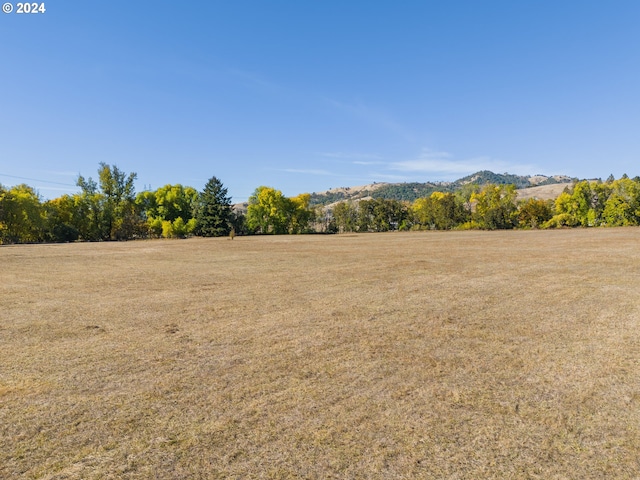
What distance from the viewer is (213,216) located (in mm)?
82875

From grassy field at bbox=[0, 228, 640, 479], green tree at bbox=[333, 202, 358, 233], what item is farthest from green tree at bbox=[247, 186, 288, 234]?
grassy field at bbox=[0, 228, 640, 479]

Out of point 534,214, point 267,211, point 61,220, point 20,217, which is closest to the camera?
point 20,217

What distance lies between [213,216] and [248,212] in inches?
479

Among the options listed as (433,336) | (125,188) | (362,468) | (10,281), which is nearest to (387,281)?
(433,336)

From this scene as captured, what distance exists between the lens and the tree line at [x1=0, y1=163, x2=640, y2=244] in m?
68.2

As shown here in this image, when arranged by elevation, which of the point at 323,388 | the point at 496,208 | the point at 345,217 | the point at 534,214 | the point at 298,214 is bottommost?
the point at 323,388

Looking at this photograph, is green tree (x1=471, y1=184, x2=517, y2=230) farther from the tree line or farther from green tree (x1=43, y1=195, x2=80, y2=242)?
green tree (x1=43, y1=195, x2=80, y2=242)

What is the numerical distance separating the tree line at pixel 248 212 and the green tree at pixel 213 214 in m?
0.22

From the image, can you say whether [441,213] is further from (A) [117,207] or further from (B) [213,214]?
(A) [117,207]

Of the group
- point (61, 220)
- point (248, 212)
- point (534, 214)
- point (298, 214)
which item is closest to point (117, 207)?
point (61, 220)

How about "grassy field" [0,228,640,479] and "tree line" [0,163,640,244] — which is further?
"tree line" [0,163,640,244]

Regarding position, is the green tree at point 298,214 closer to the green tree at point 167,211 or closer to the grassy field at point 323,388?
the green tree at point 167,211

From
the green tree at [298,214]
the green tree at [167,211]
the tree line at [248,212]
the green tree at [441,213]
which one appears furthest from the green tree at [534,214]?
the green tree at [167,211]

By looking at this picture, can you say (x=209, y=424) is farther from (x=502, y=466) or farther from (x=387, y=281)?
(x=387, y=281)
